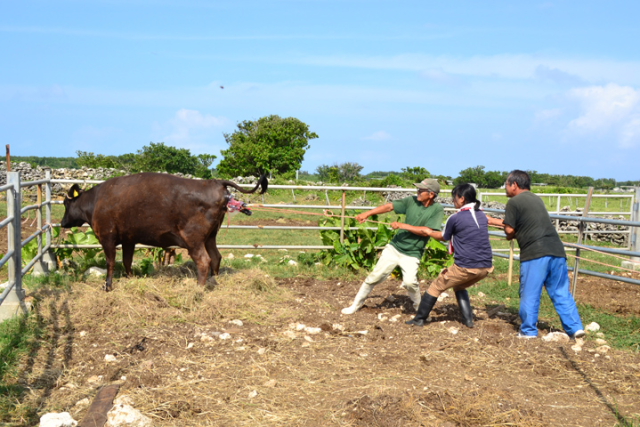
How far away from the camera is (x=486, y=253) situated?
6223 millimetres

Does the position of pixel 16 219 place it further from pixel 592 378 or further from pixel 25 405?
pixel 592 378

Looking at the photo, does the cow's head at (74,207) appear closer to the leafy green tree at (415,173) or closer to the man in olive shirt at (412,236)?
the man in olive shirt at (412,236)

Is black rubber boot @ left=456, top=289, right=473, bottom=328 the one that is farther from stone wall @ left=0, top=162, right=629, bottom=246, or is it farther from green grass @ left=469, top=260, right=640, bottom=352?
stone wall @ left=0, top=162, right=629, bottom=246

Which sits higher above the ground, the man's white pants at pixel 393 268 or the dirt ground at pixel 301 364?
the man's white pants at pixel 393 268

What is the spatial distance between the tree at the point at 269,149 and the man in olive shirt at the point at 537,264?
125 feet

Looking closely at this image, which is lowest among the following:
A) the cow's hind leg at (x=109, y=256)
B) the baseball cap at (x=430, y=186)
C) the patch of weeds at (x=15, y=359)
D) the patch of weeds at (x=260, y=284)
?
the patch of weeds at (x=15, y=359)

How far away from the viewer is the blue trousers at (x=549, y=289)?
602 centimetres

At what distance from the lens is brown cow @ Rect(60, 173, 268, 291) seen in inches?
292

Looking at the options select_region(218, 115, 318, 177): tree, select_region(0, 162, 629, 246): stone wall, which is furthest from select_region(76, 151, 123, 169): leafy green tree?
select_region(0, 162, 629, 246): stone wall

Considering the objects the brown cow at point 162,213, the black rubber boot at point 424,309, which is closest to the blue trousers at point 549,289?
the black rubber boot at point 424,309

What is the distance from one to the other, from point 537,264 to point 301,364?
2.64 m

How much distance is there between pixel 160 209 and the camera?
7453 mm

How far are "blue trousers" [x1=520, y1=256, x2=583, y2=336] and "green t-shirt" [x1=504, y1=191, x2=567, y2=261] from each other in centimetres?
8

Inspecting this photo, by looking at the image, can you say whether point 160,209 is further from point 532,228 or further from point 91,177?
point 91,177
